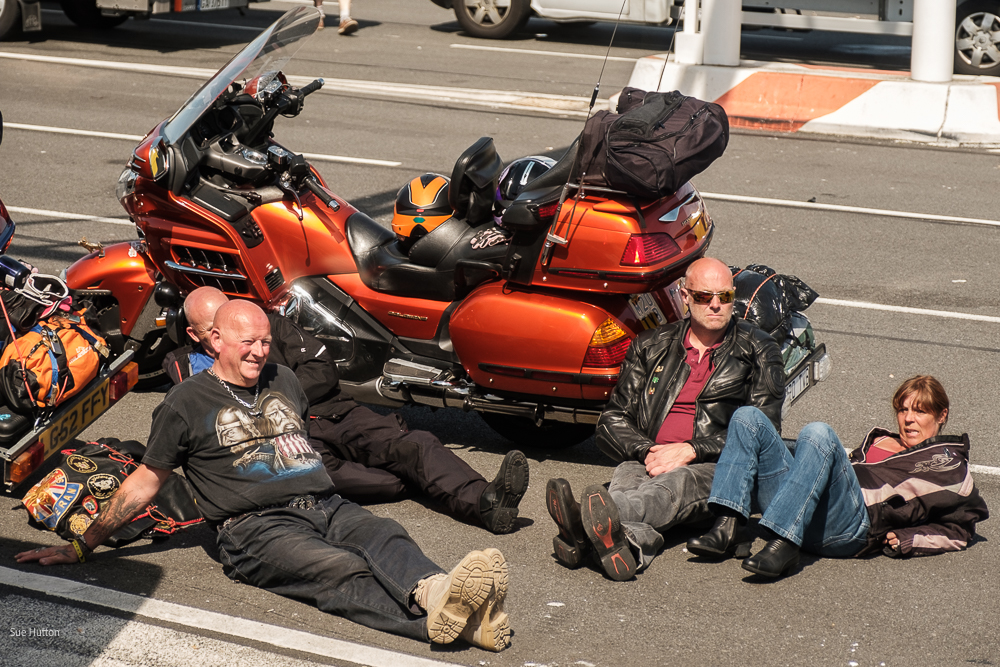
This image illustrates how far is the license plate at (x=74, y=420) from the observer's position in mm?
→ 4812

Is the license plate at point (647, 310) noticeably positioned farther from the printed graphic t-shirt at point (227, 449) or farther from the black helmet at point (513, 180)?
the printed graphic t-shirt at point (227, 449)

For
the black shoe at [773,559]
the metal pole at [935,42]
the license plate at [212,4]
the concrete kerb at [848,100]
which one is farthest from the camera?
the license plate at [212,4]

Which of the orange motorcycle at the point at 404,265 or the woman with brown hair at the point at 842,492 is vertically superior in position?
the orange motorcycle at the point at 404,265

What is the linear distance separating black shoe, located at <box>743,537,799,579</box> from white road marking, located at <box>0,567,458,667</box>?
1264mm

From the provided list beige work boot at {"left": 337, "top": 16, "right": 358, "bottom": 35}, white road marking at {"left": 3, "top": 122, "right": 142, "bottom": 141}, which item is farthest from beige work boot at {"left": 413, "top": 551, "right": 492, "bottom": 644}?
beige work boot at {"left": 337, "top": 16, "right": 358, "bottom": 35}

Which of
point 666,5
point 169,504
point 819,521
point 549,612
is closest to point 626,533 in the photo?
point 549,612

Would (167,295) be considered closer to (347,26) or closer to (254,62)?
(254,62)

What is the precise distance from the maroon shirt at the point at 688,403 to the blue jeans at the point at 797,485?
0.36m

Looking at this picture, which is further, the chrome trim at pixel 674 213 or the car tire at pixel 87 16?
the car tire at pixel 87 16

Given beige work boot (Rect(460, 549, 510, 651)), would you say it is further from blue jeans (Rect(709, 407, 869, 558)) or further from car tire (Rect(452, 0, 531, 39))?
car tire (Rect(452, 0, 531, 39))

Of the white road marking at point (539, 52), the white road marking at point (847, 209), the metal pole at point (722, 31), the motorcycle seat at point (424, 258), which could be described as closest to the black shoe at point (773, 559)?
the motorcycle seat at point (424, 258)

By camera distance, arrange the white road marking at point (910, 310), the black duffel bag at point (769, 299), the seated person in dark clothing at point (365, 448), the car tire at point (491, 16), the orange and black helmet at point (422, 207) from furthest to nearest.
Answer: the car tire at point (491, 16) → the white road marking at point (910, 310) → the orange and black helmet at point (422, 207) → the black duffel bag at point (769, 299) → the seated person in dark clothing at point (365, 448)

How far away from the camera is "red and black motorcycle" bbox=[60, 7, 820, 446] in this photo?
509cm

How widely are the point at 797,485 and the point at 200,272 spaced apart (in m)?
3.18
